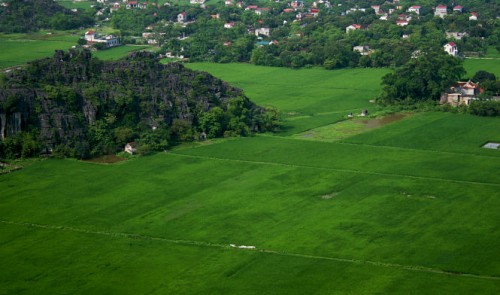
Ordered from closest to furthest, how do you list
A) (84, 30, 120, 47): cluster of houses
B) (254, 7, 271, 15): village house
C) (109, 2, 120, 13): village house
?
(84, 30, 120, 47): cluster of houses → (254, 7, 271, 15): village house → (109, 2, 120, 13): village house

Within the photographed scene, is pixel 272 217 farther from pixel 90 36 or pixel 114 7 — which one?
pixel 114 7

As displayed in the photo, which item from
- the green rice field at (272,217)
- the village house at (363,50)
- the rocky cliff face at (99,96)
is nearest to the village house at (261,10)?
the village house at (363,50)

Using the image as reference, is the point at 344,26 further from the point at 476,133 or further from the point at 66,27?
the point at 476,133

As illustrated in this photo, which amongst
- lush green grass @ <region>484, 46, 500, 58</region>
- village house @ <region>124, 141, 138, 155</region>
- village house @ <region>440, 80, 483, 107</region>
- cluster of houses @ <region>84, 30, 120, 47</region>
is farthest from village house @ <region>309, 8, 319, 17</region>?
village house @ <region>124, 141, 138, 155</region>

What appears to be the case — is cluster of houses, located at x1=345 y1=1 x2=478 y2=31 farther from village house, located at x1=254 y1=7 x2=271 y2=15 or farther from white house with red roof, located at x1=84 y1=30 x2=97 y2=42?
white house with red roof, located at x1=84 y1=30 x2=97 y2=42

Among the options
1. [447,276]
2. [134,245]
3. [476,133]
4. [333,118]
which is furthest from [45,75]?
[447,276]

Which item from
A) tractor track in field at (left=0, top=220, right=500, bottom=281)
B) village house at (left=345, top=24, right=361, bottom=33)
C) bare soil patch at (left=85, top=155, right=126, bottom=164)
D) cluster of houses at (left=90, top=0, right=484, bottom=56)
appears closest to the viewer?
tractor track in field at (left=0, top=220, right=500, bottom=281)

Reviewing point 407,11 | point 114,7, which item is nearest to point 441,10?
point 407,11
